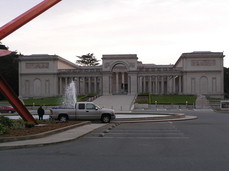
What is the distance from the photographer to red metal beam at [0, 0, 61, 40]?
17.9m

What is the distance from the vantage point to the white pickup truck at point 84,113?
27.8 metres

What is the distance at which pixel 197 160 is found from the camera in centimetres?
1116

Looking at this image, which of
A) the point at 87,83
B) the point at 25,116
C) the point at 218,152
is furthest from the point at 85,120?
the point at 87,83

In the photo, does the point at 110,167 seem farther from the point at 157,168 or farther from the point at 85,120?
the point at 85,120

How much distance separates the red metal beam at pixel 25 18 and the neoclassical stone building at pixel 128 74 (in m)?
72.1

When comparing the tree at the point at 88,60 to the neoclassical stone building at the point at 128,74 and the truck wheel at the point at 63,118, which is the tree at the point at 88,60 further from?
the truck wheel at the point at 63,118

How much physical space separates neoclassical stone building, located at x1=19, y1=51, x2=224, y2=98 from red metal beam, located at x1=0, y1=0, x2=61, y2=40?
7206 cm

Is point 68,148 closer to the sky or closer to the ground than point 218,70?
closer to the ground

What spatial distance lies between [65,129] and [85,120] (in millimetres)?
7783

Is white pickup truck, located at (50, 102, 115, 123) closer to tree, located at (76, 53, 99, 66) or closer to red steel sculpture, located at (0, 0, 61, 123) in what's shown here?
red steel sculpture, located at (0, 0, 61, 123)

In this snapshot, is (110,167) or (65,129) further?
(65,129)

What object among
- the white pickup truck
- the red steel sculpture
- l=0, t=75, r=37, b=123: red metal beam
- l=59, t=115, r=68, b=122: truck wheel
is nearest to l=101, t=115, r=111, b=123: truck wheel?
the white pickup truck

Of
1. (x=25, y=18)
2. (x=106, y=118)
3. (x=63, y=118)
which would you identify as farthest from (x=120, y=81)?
(x=25, y=18)

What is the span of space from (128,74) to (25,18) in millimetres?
74786
